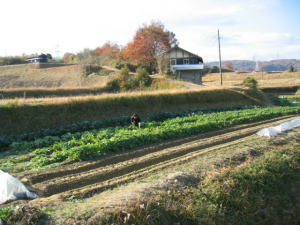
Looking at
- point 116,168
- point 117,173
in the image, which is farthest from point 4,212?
point 116,168

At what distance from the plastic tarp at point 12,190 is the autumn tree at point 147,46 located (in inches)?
1734

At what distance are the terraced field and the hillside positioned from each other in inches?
1112

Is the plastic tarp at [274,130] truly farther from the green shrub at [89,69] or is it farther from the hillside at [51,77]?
the green shrub at [89,69]

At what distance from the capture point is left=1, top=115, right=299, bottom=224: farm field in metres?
6.28

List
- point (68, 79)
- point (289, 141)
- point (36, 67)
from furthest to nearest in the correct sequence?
1. point (36, 67)
2. point (68, 79)
3. point (289, 141)

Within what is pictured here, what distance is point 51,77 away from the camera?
44.4 metres

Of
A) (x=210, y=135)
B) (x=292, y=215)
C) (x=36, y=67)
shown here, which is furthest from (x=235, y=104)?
(x=36, y=67)

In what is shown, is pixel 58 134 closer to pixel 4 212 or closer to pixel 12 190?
pixel 12 190

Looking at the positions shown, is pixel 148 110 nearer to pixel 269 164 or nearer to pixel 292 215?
pixel 269 164

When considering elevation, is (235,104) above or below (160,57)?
below

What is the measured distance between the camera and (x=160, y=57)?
154 ft

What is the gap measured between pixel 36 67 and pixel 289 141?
46137 mm

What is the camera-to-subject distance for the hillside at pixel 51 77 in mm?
41000

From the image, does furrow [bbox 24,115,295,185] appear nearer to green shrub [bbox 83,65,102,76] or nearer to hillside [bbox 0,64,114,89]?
hillside [bbox 0,64,114,89]
